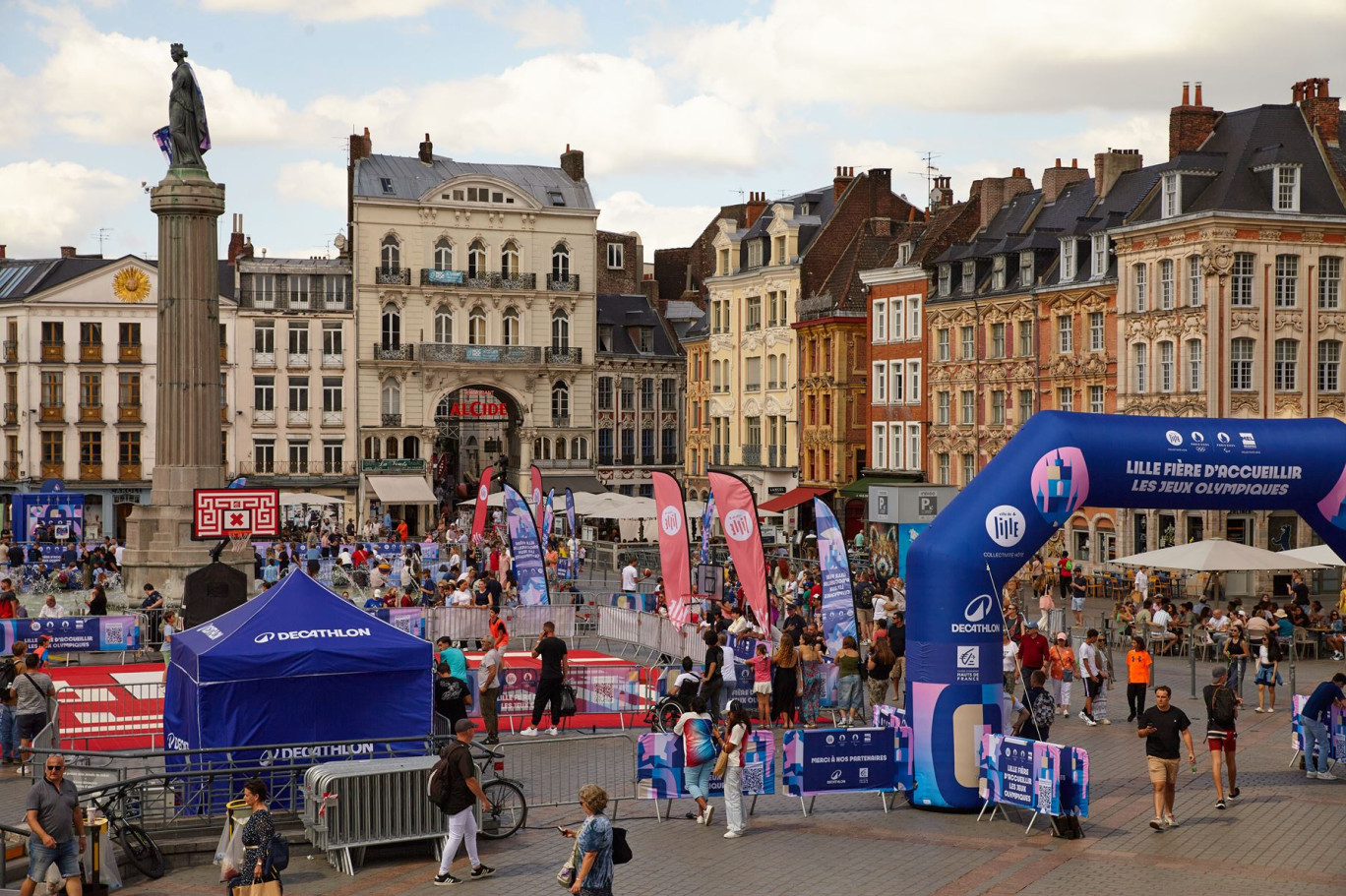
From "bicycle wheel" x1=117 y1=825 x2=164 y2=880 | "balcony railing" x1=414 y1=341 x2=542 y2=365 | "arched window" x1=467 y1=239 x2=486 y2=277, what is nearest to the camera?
"bicycle wheel" x1=117 y1=825 x2=164 y2=880

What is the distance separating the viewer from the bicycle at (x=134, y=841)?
15.7 meters

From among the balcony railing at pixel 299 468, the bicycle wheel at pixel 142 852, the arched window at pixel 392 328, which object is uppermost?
the arched window at pixel 392 328

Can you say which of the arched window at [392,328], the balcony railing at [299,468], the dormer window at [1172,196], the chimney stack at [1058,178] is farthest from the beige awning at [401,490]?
the dormer window at [1172,196]

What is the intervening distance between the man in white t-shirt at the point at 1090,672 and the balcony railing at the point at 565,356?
53.7m

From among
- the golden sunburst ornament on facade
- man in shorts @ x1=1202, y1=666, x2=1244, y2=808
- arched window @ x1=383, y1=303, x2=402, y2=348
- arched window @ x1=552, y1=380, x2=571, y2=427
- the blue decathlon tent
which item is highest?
the golden sunburst ornament on facade

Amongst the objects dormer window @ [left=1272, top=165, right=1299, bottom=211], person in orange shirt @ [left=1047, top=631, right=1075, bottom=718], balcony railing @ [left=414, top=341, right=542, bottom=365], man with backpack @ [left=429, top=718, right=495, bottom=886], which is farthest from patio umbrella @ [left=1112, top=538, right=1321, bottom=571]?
balcony railing @ [left=414, top=341, right=542, bottom=365]

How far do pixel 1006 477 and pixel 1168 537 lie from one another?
31.2m

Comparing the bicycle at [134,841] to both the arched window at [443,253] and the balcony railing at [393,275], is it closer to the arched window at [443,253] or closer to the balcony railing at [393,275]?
the balcony railing at [393,275]

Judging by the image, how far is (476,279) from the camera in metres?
75.9

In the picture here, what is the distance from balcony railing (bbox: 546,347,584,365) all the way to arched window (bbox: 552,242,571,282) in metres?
3.29

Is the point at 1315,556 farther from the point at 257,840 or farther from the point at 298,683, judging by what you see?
the point at 257,840

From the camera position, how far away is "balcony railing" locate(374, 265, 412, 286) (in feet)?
243

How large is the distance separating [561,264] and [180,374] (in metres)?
41.9

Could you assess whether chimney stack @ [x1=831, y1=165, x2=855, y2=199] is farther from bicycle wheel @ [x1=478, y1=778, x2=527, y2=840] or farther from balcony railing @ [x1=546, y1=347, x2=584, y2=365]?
bicycle wheel @ [x1=478, y1=778, x2=527, y2=840]
